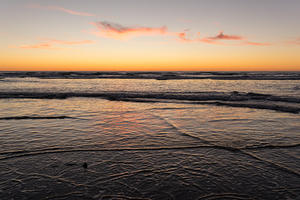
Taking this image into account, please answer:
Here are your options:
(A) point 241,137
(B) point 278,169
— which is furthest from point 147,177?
(A) point 241,137

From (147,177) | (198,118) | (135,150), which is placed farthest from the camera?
(198,118)

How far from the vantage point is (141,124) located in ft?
27.6

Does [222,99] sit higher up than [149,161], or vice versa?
[222,99]

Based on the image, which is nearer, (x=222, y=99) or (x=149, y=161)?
(x=149, y=161)

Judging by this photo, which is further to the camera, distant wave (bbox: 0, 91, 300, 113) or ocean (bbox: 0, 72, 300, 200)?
distant wave (bbox: 0, 91, 300, 113)

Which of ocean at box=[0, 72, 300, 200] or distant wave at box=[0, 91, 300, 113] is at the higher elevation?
distant wave at box=[0, 91, 300, 113]

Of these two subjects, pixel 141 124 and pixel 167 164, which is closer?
pixel 167 164

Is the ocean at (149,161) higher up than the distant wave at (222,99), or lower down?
lower down

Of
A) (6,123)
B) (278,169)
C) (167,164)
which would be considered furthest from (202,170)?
(6,123)

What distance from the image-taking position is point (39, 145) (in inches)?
230

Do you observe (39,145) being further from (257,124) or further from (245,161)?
(257,124)

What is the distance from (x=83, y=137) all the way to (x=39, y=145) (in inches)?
50.5

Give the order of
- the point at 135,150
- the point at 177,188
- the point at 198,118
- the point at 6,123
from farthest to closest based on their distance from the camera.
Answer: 1. the point at 198,118
2. the point at 6,123
3. the point at 135,150
4. the point at 177,188

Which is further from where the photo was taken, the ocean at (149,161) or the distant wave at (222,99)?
the distant wave at (222,99)
